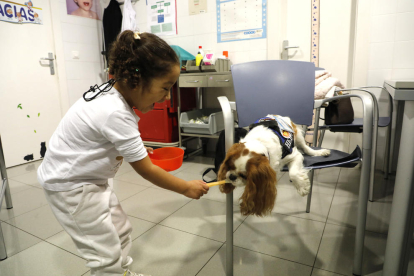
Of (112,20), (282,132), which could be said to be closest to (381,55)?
(282,132)

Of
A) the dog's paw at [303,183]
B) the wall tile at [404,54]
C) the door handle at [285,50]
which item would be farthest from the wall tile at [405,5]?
the dog's paw at [303,183]

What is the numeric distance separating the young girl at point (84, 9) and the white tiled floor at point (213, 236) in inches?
90.4

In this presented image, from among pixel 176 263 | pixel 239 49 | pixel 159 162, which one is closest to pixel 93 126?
pixel 159 162

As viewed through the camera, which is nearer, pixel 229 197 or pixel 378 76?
pixel 229 197

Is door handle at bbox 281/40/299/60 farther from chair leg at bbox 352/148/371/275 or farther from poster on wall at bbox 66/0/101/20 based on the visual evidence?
poster on wall at bbox 66/0/101/20

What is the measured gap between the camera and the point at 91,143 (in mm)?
854

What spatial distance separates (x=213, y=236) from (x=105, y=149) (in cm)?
85

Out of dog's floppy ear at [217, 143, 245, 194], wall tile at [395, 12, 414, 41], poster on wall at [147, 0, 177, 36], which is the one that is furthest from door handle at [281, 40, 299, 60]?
dog's floppy ear at [217, 143, 245, 194]

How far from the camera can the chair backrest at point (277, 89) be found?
4.39 feet

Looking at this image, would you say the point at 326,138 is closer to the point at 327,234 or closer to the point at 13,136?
the point at 327,234

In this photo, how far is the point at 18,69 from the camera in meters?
2.75

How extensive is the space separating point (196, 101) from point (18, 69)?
1886mm

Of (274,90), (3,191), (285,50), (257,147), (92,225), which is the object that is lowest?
(3,191)

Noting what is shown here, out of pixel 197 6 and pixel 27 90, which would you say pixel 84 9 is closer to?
pixel 27 90
